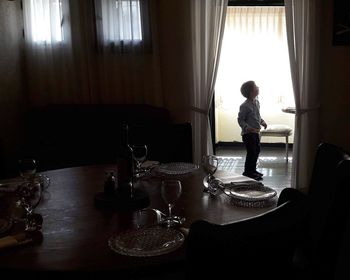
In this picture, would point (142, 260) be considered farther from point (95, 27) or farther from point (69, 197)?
point (95, 27)

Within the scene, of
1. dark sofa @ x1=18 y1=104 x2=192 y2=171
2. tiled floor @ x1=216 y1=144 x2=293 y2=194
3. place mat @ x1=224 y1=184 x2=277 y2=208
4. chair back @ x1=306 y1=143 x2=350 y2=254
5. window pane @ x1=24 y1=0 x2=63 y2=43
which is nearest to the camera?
place mat @ x1=224 y1=184 x2=277 y2=208

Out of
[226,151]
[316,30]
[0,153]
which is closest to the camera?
[0,153]

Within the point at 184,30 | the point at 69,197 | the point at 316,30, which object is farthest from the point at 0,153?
the point at 316,30

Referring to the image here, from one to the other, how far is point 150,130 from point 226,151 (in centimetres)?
382

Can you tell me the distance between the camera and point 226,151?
21.1ft

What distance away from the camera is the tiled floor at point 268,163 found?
479cm

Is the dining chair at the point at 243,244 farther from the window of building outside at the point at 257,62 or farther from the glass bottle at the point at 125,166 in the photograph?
the window of building outside at the point at 257,62

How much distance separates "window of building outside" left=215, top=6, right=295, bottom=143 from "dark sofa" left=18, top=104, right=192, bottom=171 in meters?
2.66

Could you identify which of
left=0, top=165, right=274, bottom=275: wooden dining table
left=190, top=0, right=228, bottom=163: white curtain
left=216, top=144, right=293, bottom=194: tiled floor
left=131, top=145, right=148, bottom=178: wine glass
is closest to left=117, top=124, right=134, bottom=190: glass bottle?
left=0, top=165, right=274, bottom=275: wooden dining table

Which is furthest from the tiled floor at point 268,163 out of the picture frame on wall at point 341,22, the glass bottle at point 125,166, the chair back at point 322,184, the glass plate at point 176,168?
the glass bottle at point 125,166

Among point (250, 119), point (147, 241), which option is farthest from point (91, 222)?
point (250, 119)

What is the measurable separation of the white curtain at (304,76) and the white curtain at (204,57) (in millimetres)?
661

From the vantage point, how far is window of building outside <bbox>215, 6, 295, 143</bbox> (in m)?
6.40

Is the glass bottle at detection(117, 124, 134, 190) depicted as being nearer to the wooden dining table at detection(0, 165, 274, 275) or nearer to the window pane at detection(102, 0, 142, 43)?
the wooden dining table at detection(0, 165, 274, 275)
